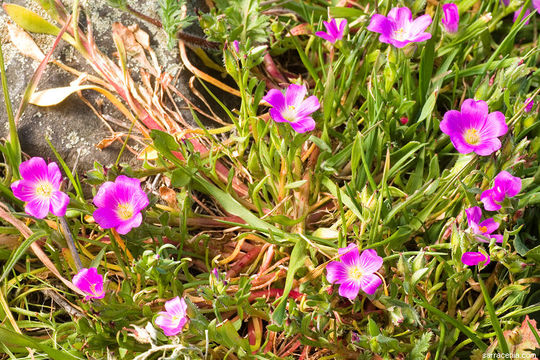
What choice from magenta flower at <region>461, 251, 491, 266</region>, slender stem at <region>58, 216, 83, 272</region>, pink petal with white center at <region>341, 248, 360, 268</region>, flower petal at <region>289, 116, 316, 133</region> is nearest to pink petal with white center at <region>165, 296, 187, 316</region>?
slender stem at <region>58, 216, 83, 272</region>

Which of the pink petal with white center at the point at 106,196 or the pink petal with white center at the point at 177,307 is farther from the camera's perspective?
the pink petal with white center at the point at 106,196

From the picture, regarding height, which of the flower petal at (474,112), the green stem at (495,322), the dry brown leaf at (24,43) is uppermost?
the dry brown leaf at (24,43)

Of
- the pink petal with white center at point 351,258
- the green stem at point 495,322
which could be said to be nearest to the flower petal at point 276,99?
the pink petal with white center at point 351,258

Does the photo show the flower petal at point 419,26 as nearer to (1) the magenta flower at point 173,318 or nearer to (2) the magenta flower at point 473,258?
(2) the magenta flower at point 473,258

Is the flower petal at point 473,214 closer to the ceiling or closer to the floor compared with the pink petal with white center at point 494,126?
closer to the floor

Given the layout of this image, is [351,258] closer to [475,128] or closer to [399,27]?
[475,128]

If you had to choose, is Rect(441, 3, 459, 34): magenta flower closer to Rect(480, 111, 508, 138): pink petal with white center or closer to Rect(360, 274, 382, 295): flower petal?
Rect(480, 111, 508, 138): pink petal with white center
